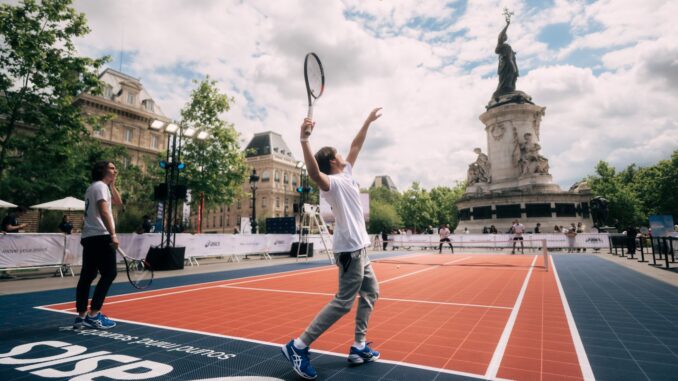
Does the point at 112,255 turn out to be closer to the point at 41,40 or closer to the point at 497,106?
the point at 41,40

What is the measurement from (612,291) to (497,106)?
33878 millimetres

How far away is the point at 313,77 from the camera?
14.7 feet

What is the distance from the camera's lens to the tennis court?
363 centimetres

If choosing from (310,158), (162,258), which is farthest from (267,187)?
(310,158)

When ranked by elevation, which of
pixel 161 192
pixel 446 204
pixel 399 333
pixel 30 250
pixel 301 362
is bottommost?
pixel 399 333

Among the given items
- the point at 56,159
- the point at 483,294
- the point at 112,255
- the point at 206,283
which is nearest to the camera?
the point at 112,255

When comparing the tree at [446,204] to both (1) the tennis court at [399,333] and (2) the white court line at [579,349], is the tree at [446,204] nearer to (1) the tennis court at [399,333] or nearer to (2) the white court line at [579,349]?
(1) the tennis court at [399,333]

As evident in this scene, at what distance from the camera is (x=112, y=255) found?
5.39 metres

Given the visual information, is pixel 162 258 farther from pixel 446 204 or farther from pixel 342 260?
pixel 446 204

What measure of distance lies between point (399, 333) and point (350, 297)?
1952 millimetres


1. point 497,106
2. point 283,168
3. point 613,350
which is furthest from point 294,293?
point 283,168

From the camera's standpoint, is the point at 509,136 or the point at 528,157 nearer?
the point at 528,157

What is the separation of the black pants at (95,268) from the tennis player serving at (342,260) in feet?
11.5

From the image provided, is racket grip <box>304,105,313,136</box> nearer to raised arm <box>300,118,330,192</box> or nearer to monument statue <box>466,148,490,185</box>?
raised arm <box>300,118,330,192</box>
